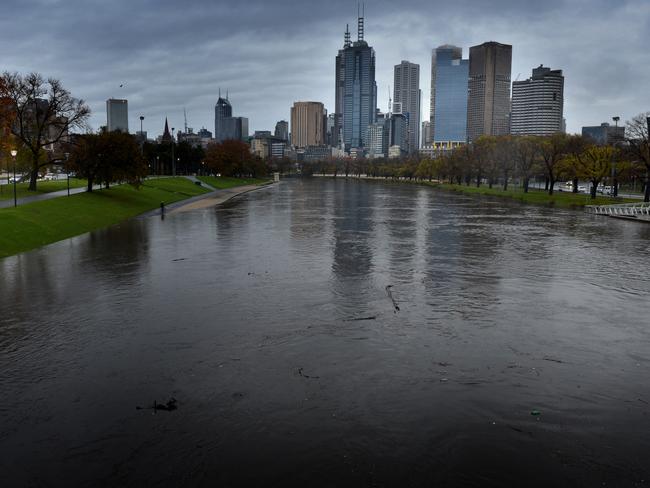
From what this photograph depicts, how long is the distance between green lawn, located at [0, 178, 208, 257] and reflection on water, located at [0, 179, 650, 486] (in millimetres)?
4840

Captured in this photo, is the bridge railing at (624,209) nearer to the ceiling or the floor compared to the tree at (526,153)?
nearer to the floor

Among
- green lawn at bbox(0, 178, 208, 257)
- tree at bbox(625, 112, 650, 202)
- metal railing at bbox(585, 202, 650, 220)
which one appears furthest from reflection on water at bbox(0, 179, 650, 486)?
tree at bbox(625, 112, 650, 202)

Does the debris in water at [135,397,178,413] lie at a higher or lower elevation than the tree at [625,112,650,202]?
lower

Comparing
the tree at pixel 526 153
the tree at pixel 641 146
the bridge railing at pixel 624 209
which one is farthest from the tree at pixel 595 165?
the bridge railing at pixel 624 209

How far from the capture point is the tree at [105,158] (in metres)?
60.1

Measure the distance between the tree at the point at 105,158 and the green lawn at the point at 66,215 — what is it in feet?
7.90

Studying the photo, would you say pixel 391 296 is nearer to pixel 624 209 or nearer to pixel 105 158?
pixel 105 158

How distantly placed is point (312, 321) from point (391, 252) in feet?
52.3

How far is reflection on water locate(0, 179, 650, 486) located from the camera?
988 centimetres

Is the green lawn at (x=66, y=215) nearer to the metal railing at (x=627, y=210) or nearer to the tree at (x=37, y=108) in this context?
the tree at (x=37, y=108)

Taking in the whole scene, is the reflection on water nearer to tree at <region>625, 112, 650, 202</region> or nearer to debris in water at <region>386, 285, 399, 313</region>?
debris in water at <region>386, 285, 399, 313</region>

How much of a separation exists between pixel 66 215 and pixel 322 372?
123 feet

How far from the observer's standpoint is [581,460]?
999cm

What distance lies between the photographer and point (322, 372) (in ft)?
45.7
